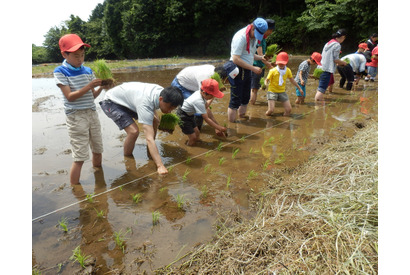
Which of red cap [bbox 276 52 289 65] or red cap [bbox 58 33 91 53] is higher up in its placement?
red cap [bbox 276 52 289 65]

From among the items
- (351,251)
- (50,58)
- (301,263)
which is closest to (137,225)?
(301,263)

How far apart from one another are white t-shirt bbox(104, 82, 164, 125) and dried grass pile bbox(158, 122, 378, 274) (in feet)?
5.54

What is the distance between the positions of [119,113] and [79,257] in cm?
220

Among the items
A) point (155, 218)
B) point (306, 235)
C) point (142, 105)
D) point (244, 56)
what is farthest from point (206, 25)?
point (306, 235)

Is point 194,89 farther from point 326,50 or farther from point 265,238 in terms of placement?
point 326,50

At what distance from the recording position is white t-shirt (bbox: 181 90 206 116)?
13.7 feet

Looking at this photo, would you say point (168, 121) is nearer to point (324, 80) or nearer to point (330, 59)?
point (324, 80)

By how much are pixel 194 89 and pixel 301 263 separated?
349cm

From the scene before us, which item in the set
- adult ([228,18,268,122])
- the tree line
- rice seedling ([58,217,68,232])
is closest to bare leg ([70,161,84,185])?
rice seedling ([58,217,68,232])

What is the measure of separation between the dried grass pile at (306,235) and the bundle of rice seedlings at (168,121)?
187cm

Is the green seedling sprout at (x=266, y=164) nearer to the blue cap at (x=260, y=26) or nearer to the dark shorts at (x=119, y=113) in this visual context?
the dark shorts at (x=119, y=113)

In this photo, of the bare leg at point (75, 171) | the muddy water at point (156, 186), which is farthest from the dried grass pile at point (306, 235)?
the bare leg at point (75, 171)

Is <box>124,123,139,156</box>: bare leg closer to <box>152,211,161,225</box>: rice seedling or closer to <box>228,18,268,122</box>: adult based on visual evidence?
<box>152,211,161,225</box>: rice seedling

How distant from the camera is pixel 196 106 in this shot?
4.19 m
